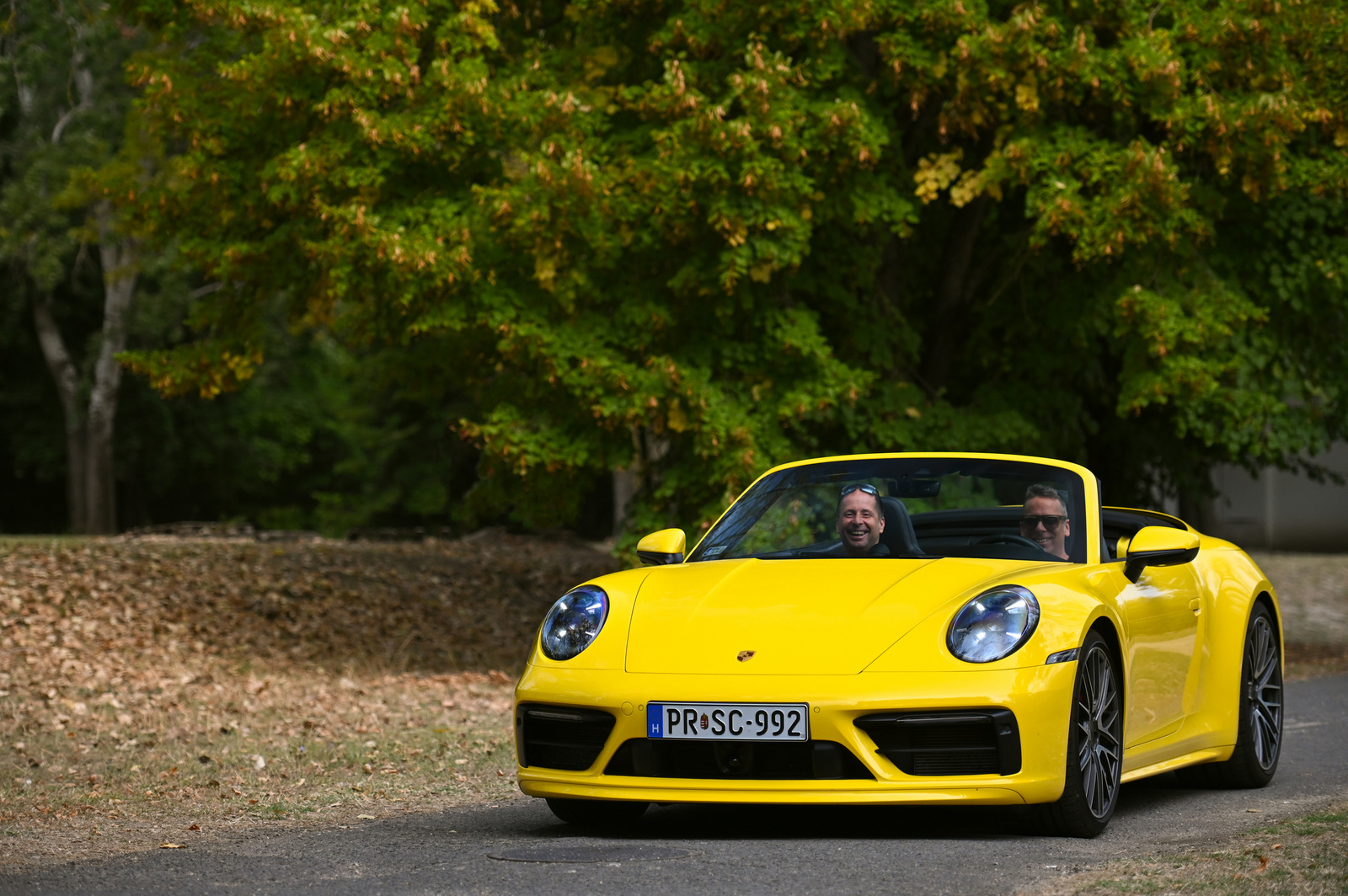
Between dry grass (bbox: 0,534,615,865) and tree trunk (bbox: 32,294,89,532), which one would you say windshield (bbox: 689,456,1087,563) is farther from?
tree trunk (bbox: 32,294,89,532)

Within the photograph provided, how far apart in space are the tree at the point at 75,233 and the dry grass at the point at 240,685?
13.3 m

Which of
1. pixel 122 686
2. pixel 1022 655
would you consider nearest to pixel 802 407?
pixel 122 686

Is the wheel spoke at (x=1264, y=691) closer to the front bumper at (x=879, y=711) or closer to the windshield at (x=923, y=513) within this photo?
the windshield at (x=923, y=513)

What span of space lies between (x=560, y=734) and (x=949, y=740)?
135cm

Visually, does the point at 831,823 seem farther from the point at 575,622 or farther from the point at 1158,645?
the point at 1158,645

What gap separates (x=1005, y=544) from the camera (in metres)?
6.80

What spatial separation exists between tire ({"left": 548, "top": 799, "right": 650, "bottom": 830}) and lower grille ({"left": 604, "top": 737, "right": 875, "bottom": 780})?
38cm

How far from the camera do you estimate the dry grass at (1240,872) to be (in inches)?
192

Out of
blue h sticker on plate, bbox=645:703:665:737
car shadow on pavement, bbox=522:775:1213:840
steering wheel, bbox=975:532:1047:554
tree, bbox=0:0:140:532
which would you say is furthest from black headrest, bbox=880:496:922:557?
tree, bbox=0:0:140:532

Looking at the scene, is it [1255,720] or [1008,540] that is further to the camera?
[1255,720]

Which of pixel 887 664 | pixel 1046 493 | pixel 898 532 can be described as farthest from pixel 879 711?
pixel 1046 493

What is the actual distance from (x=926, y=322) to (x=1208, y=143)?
388 cm

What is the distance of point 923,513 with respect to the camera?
25.5 feet

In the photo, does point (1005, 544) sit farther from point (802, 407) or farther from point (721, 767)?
point (802, 407)
